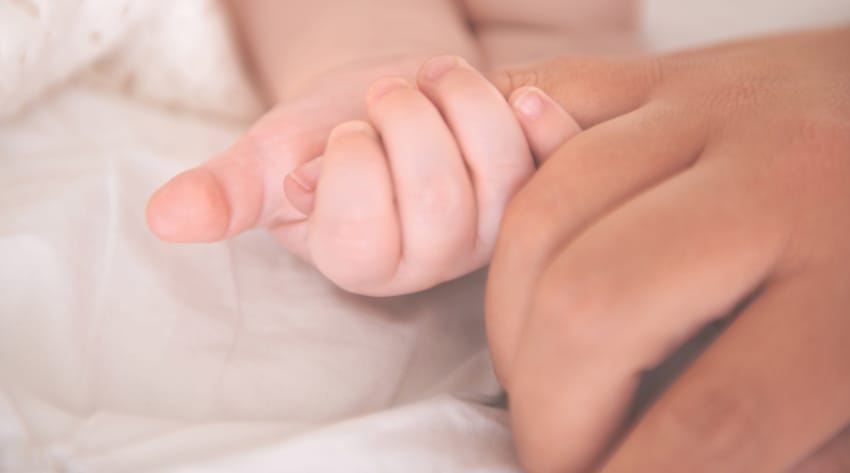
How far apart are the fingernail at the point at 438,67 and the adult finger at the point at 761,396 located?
0.71 feet

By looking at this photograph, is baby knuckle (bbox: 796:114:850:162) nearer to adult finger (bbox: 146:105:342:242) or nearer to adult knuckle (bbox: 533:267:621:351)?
adult knuckle (bbox: 533:267:621:351)

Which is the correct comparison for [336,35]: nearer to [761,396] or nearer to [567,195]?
[567,195]

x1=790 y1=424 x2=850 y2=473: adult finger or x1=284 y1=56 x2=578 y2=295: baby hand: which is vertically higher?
x1=284 y1=56 x2=578 y2=295: baby hand

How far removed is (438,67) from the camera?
0.47m

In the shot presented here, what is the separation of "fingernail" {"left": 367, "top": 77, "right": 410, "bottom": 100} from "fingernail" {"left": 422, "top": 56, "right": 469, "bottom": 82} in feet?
0.05

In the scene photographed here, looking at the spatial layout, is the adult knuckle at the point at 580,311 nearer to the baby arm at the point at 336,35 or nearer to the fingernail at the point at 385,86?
the fingernail at the point at 385,86

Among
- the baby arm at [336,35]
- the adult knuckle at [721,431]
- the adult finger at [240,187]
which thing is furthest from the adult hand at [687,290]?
the baby arm at [336,35]

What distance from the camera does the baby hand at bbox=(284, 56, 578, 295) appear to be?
0.42m

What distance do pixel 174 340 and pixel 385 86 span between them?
195mm

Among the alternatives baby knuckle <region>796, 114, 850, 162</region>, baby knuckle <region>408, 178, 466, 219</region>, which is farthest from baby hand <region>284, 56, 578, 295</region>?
baby knuckle <region>796, 114, 850, 162</region>

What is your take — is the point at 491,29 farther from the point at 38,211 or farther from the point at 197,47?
the point at 38,211

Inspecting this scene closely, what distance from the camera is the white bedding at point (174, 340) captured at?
0.41 meters

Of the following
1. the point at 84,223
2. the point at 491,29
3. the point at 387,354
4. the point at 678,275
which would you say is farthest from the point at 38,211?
the point at 491,29

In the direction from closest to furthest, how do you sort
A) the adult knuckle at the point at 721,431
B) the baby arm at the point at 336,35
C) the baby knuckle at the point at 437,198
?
1. the adult knuckle at the point at 721,431
2. the baby knuckle at the point at 437,198
3. the baby arm at the point at 336,35
